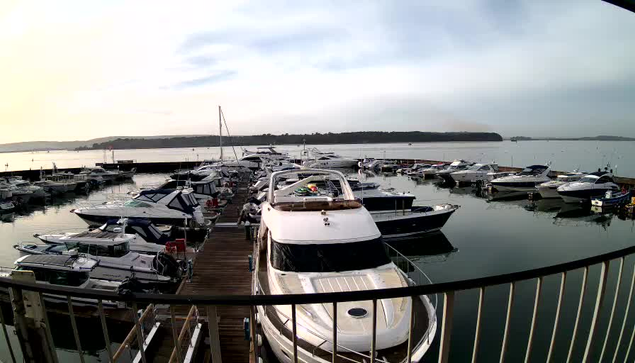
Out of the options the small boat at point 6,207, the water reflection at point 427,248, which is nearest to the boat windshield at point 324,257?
the water reflection at point 427,248

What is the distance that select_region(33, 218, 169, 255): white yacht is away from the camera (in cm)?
1235

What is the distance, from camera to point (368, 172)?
5488 cm

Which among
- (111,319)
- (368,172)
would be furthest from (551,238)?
(368,172)

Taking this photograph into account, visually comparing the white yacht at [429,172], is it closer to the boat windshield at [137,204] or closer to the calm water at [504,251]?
the calm water at [504,251]

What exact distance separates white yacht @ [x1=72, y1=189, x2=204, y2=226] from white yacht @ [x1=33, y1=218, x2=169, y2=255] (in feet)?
12.3

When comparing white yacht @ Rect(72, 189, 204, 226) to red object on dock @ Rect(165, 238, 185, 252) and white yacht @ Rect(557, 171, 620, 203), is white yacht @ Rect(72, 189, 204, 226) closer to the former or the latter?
red object on dock @ Rect(165, 238, 185, 252)

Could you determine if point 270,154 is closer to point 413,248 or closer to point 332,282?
point 413,248

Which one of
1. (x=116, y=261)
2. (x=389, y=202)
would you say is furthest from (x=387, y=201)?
(x=116, y=261)

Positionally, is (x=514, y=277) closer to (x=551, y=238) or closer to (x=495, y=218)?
(x=551, y=238)

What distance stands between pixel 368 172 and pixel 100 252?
150 feet

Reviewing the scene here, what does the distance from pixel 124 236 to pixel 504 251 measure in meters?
17.0

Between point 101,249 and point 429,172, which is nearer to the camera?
point 101,249

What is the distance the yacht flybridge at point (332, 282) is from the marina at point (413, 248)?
318 millimetres

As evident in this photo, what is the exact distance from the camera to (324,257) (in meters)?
7.27
